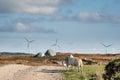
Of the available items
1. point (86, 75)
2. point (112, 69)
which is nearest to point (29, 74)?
point (86, 75)

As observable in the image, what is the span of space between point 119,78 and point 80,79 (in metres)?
10.9

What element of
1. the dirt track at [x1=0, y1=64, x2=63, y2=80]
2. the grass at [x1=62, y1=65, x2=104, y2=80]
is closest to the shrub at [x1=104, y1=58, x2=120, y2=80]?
the grass at [x1=62, y1=65, x2=104, y2=80]

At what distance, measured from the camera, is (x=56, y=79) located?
129 feet

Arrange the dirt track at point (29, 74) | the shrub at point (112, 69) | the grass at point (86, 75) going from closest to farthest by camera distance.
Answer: the shrub at point (112, 69)
the grass at point (86, 75)
the dirt track at point (29, 74)

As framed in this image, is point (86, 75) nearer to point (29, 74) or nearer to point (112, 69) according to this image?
point (29, 74)

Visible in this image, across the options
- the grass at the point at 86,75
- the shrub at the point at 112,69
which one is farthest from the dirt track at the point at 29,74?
the shrub at the point at 112,69

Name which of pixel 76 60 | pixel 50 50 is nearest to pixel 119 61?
pixel 76 60

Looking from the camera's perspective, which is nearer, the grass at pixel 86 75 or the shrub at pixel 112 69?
the shrub at pixel 112 69

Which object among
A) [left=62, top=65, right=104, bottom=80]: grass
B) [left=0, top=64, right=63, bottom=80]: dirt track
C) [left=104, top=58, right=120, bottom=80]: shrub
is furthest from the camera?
[left=0, top=64, right=63, bottom=80]: dirt track

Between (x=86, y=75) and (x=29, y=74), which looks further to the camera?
(x=29, y=74)

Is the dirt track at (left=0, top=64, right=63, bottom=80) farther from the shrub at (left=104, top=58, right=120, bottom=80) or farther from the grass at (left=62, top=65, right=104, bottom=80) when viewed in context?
the shrub at (left=104, top=58, right=120, bottom=80)

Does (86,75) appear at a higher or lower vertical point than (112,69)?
lower

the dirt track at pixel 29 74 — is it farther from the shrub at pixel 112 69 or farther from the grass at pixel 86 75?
the shrub at pixel 112 69

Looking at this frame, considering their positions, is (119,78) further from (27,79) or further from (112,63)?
(27,79)
